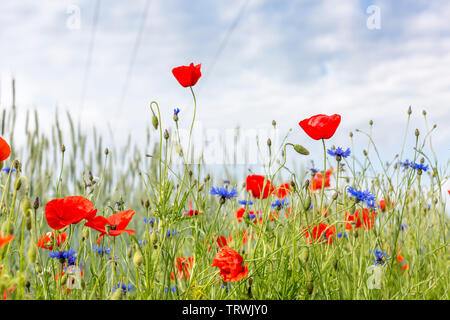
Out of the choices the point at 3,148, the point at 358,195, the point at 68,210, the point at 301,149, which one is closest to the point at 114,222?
the point at 68,210

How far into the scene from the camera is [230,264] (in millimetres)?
920

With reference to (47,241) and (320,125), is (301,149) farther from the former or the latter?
(47,241)

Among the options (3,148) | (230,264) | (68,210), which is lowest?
(230,264)

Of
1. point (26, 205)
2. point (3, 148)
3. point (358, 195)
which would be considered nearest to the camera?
point (26, 205)

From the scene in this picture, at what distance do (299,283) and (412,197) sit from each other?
98 cm

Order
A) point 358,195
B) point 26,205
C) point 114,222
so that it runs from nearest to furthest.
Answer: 1. point 26,205
2. point 114,222
3. point 358,195

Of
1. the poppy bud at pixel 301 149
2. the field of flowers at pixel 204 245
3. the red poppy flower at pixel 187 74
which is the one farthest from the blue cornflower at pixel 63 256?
the poppy bud at pixel 301 149

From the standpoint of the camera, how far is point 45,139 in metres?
2.40

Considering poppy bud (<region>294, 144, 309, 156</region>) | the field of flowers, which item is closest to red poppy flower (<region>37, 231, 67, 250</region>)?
the field of flowers

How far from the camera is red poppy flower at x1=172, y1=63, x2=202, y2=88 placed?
105 centimetres

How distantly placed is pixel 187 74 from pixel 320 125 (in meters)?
0.33
